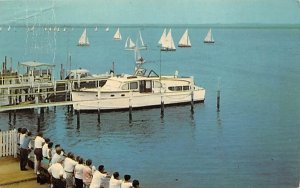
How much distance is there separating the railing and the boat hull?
66.0 ft

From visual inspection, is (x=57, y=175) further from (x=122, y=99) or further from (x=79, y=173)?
(x=122, y=99)

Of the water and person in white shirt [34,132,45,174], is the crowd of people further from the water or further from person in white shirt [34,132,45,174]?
the water

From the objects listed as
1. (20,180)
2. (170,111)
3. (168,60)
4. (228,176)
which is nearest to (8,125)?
(170,111)

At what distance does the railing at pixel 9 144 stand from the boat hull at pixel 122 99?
20.1m

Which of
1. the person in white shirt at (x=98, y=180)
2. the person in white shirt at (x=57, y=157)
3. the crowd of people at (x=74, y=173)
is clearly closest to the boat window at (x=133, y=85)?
the crowd of people at (x=74, y=173)

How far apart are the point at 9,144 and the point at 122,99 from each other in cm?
2361

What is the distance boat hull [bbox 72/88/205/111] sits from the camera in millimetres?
38062

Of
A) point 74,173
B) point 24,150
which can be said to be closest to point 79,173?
point 74,173

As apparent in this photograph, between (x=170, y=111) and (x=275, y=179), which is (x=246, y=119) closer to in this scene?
(x=170, y=111)

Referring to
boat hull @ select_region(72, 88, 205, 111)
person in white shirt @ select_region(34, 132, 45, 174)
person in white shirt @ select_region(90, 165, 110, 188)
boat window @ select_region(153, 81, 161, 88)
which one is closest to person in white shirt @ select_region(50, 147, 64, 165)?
person in white shirt @ select_region(34, 132, 45, 174)

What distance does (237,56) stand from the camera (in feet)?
338

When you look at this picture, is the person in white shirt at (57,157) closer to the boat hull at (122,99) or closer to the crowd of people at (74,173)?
the crowd of people at (74,173)

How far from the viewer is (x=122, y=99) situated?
39062 millimetres

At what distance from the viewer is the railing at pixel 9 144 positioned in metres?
15.5
